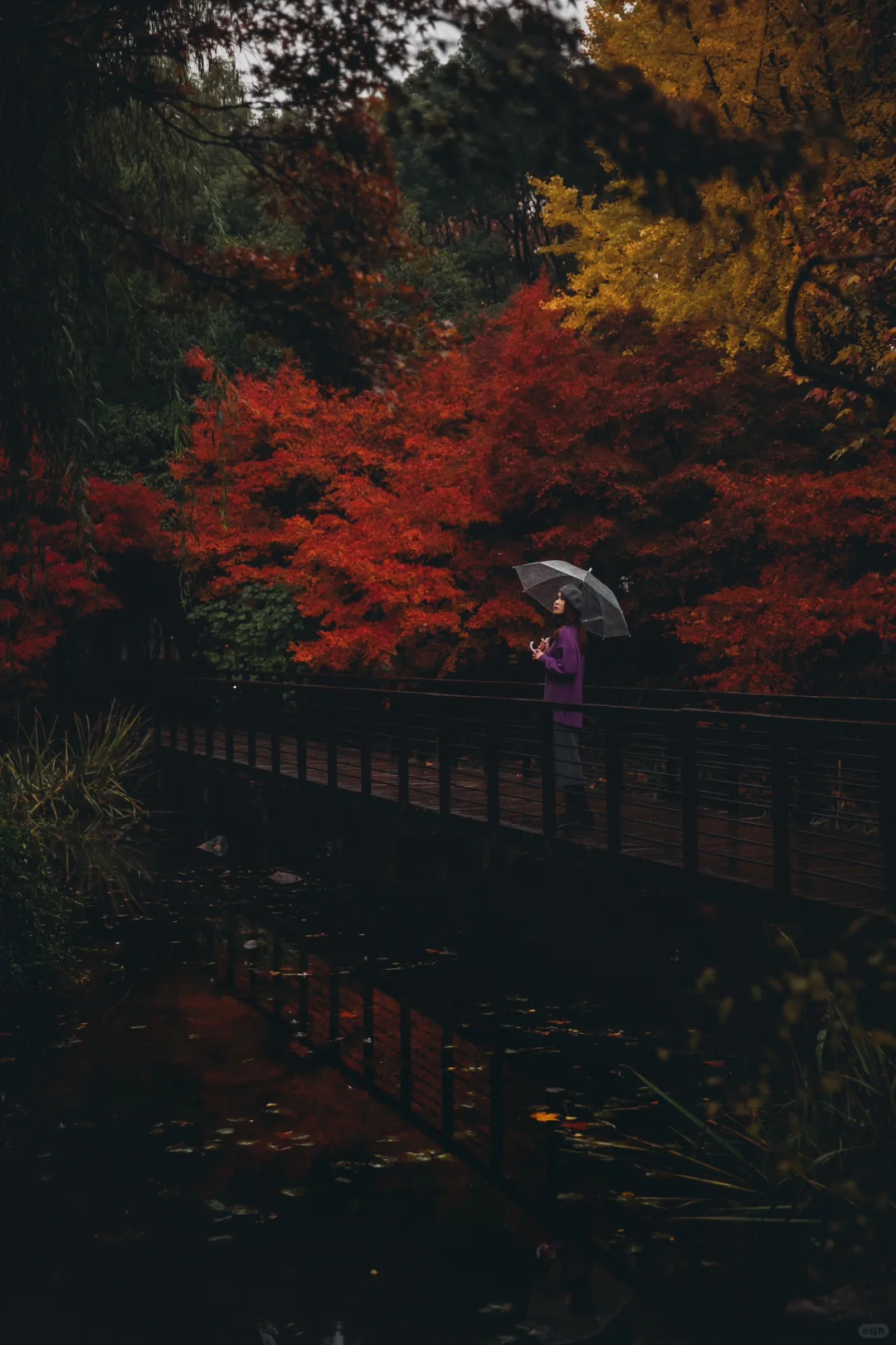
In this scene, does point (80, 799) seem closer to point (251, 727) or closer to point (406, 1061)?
point (251, 727)

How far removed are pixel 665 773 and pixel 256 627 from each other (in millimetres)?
15904

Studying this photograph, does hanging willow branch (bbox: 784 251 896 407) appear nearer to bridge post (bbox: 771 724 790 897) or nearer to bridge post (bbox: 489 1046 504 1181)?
bridge post (bbox: 771 724 790 897)

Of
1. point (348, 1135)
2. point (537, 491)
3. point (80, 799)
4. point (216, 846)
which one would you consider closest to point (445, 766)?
point (216, 846)

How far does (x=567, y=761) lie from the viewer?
42.4 ft

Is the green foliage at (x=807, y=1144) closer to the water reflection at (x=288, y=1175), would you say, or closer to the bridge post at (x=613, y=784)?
the water reflection at (x=288, y=1175)

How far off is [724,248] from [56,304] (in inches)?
373

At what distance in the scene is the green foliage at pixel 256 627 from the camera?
25.8 m

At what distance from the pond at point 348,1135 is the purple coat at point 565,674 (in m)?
1.61

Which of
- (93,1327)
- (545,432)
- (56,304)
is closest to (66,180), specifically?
(56,304)

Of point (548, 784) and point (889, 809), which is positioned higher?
point (889, 809)

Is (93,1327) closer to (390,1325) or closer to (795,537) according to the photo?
(390,1325)

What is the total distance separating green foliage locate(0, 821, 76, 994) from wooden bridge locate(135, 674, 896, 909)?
13.2 feet

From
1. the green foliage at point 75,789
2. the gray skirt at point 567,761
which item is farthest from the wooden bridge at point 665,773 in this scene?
the green foliage at point 75,789

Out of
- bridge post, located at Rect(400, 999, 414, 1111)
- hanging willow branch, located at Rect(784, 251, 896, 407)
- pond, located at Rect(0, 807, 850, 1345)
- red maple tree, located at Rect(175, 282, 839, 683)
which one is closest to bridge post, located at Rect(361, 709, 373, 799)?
red maple tree, located at Rect(175, 282, 839, 683)
